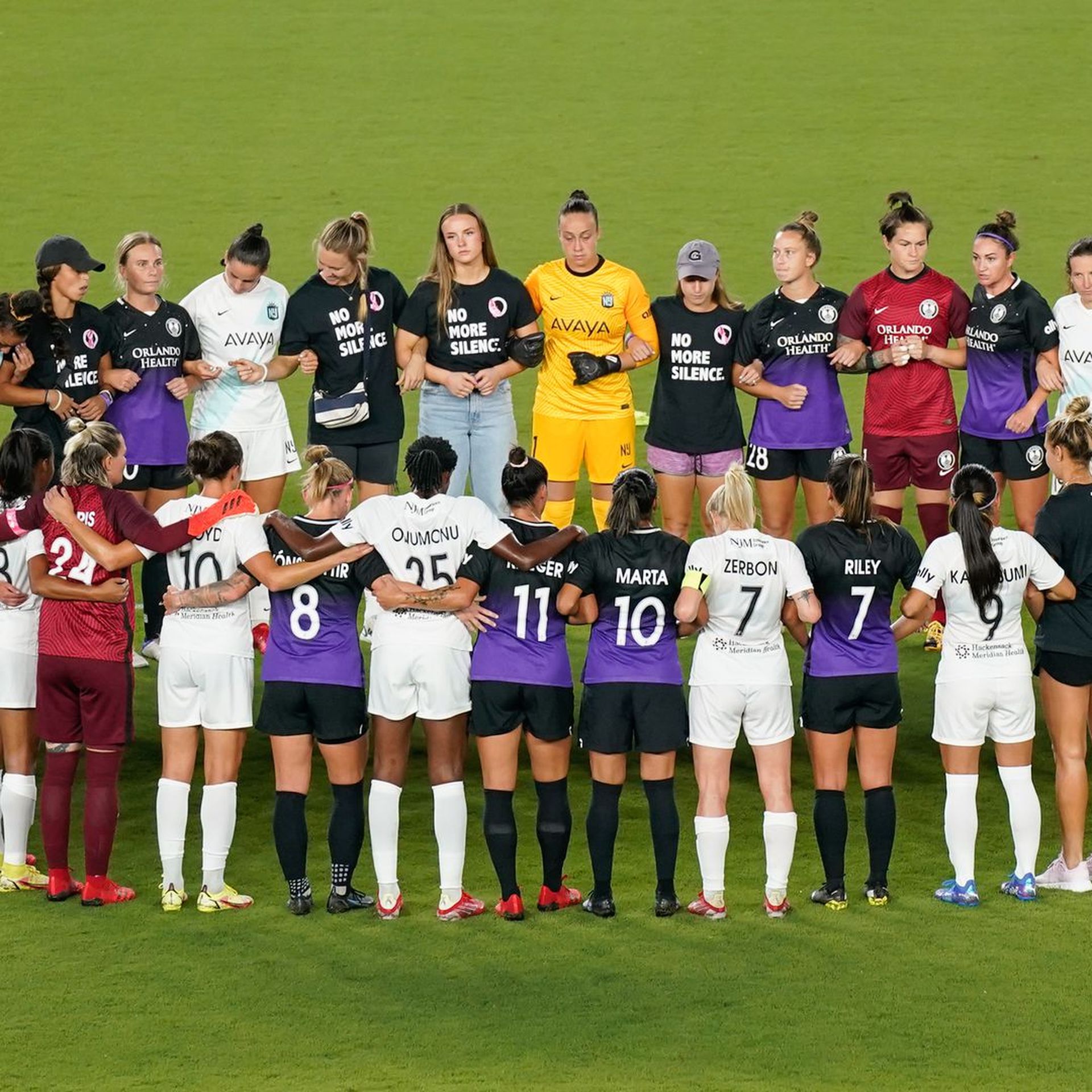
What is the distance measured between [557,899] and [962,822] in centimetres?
166

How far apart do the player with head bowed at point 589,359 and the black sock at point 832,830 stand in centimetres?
273

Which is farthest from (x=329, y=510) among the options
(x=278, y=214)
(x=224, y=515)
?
(x=278, y=214)

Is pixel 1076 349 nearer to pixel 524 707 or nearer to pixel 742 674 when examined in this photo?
pixel 742 674

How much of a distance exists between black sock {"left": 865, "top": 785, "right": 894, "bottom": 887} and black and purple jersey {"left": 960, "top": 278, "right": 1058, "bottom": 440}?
321cm

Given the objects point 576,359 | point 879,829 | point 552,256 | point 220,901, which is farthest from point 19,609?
point 552,256

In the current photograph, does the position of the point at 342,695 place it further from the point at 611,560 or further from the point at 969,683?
the point at 969,683

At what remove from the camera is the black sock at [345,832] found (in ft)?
24.5

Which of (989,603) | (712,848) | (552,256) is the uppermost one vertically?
(552,256)

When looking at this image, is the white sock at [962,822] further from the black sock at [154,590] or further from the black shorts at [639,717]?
the black sock at [154,590]

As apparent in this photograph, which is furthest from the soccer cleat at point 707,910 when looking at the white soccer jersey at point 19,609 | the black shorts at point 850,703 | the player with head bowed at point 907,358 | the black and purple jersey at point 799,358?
the black and purple jersey at point 799,358

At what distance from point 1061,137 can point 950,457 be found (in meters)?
14.1

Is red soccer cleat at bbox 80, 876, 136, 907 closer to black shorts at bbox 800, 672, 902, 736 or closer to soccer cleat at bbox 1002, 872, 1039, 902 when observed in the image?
black shorts at bbox 800, 672, 902, 736

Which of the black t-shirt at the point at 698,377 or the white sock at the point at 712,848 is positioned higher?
the black t-shirt at the point at 698,377

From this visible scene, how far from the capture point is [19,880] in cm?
780
